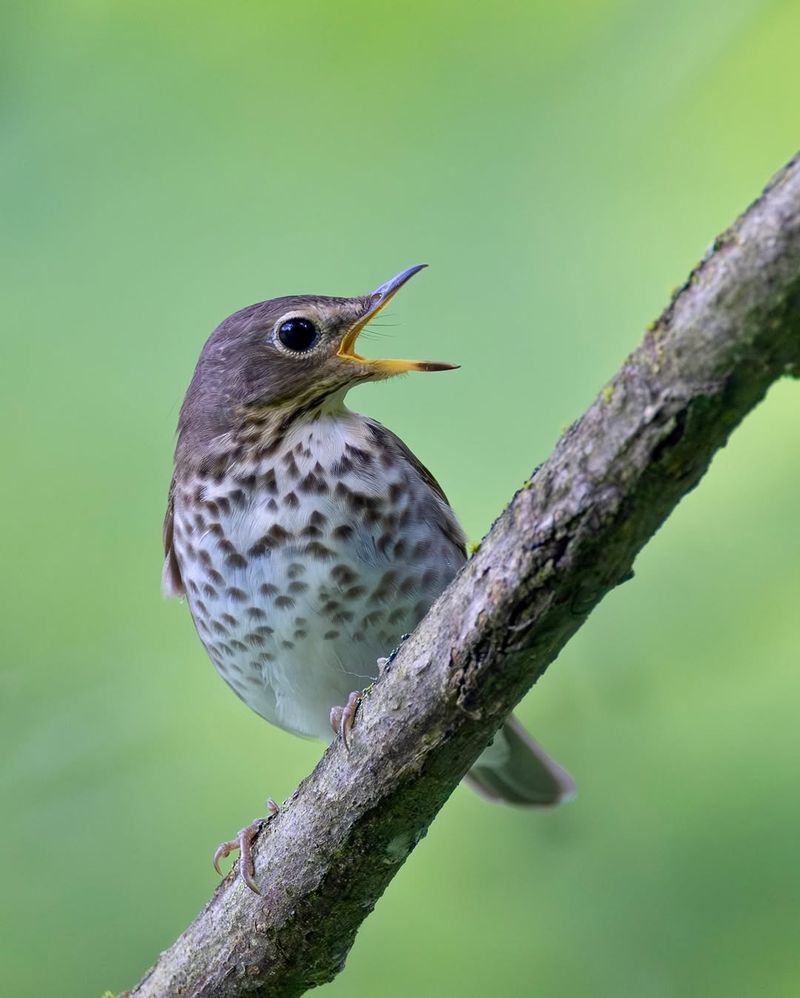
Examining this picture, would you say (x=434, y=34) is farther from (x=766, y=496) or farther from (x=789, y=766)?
(x=789, y=766)

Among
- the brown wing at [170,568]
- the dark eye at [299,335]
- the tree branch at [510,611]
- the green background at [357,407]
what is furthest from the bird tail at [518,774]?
the dark eye at [299,335]

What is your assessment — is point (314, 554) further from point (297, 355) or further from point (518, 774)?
point (518, 774)

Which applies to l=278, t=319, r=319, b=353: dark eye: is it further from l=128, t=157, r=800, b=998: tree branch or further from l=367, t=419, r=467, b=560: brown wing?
l=128, t=157, r=800, b=998: tree branch

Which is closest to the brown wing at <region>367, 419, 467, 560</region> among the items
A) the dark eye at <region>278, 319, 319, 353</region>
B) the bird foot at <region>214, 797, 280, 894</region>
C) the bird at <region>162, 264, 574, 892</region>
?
the bird at <region>162, 264, 574, 892</region>

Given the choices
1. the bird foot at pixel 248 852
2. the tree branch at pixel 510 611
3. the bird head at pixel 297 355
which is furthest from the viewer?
the bird head at pixel 297 355

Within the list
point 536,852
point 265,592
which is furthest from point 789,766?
point 265,592

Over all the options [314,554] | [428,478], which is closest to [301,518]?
[314,554]

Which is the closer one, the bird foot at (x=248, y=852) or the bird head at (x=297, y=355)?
the bird foot at (x=248, y=852)

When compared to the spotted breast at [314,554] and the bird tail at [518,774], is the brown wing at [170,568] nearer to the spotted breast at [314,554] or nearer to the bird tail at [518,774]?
the spotted breast at [314,554]
